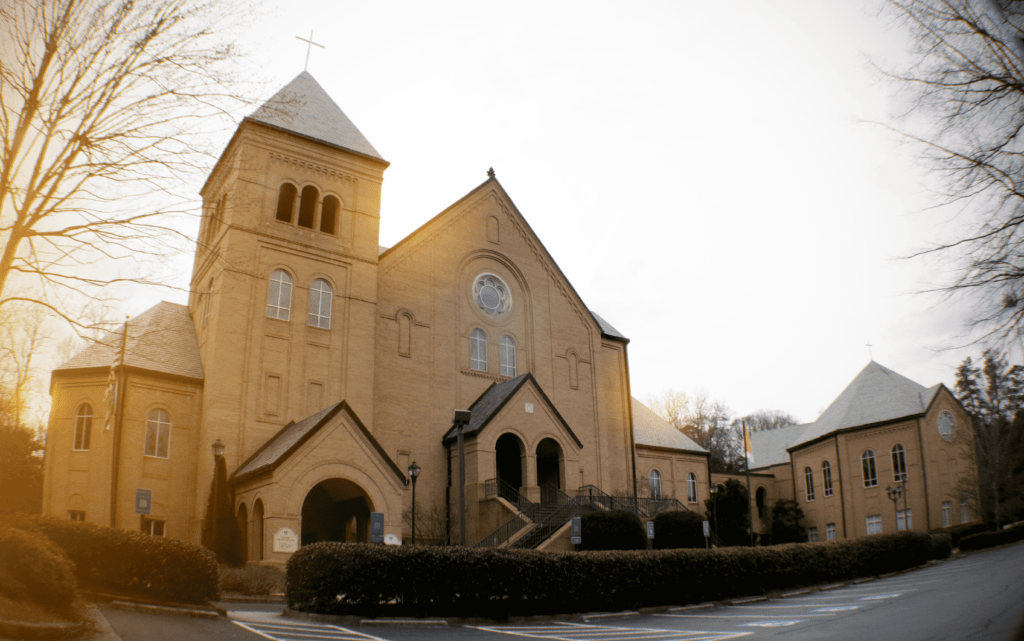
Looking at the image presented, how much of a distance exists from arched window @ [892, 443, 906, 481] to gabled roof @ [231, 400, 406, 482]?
35839 millimetres

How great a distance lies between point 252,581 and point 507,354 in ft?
55.0

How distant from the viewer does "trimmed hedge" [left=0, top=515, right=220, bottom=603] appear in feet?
47.8

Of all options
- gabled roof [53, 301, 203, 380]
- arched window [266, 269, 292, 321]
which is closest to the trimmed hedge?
gabled roof [53, 301, 203, 380]

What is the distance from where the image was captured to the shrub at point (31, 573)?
10.1 m

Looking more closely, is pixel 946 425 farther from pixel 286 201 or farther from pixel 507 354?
pixel 286 201

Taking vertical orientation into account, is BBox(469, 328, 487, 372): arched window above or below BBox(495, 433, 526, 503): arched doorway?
above

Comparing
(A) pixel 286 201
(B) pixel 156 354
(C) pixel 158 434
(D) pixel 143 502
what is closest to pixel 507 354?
(A) pixel 286 201

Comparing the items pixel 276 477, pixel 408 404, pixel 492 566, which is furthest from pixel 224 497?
pixel 492 566

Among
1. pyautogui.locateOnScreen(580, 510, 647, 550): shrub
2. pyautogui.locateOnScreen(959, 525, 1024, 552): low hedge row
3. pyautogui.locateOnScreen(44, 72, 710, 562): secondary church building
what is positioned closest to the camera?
pyautogui.locateOnScreen(44, 72, 710, 562): secondary church building

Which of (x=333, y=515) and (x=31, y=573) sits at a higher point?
(x=333, y=515)

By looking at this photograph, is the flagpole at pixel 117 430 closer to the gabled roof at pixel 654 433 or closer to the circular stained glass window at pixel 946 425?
the gabled roof at pixel 654 433

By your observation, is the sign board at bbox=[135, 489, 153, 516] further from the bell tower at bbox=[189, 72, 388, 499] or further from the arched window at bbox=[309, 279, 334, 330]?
the arched window at bbox=[309, 279, 334, 330]

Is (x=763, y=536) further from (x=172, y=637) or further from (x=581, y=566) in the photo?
(x=172, y=637)

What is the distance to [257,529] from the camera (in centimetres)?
2291
